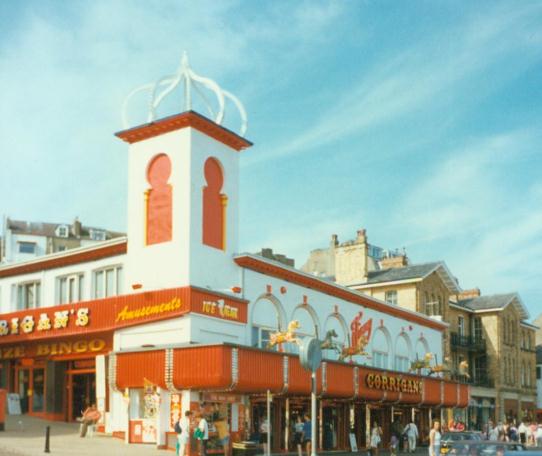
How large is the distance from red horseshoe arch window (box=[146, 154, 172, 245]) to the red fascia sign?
8.82 feet

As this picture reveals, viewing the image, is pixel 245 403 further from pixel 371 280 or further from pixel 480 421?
pixel 480 421

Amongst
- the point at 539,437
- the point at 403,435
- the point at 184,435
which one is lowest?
the point at 539,437

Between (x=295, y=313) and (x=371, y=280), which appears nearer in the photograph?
(x=295, y=313)

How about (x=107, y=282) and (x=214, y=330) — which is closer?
(x=214, y=330)

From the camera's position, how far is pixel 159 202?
36.2 metres

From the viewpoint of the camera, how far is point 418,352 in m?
56.2

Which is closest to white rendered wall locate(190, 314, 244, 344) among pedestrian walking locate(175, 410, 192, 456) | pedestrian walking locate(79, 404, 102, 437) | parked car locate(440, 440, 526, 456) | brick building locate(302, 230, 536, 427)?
pedestrian walking locate(79, 404, 102, 437)

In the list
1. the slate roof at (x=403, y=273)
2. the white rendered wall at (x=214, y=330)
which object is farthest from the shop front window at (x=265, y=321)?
the slate roof at (x=403, y=273)

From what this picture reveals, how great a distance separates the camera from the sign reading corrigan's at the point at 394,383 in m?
43.1

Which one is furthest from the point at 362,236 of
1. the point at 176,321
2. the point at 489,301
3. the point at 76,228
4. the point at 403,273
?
the point at 76,228

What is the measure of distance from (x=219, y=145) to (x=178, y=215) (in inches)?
159

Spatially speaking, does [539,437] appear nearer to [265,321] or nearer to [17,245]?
[265,321]

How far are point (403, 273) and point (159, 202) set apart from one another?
32.0 metres

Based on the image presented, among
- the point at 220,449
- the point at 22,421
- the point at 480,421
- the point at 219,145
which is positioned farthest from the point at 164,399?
the point at 480,421
